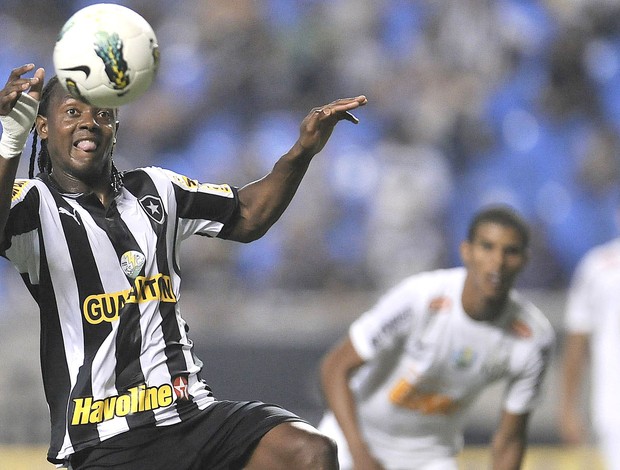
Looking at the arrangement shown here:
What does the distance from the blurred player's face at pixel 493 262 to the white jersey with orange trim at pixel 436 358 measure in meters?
0.15

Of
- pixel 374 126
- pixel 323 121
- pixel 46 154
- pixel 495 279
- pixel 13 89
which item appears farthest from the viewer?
pixel 374 126

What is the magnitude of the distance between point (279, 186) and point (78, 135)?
788mm

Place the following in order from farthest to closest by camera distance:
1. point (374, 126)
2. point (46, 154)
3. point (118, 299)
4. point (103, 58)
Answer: point (374, 126)
point (46, 154)
point (118, 299)
point (103, 58)

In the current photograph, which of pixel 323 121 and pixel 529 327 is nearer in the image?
pixel 323 121

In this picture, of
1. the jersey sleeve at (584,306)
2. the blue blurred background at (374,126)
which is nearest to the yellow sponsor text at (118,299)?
the jersey sleeve at (584,306)

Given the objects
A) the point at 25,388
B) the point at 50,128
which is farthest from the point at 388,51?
the point at 50,128

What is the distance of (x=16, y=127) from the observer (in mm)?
3672

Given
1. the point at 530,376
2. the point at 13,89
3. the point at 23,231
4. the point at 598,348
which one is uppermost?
the point at 13,89

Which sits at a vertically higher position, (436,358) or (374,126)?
(374,126)

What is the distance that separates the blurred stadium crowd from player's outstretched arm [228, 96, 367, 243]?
200 inches

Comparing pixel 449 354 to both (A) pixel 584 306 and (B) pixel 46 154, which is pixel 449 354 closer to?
(A) pixel 584 306

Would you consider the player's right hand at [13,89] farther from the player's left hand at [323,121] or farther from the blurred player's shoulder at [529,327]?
the blurred player's shoulder at [529,327]

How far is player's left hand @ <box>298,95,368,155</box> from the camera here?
167 inches

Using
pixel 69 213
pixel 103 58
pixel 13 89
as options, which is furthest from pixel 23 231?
pixel 103 58
